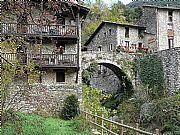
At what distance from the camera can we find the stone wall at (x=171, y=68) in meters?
23.3

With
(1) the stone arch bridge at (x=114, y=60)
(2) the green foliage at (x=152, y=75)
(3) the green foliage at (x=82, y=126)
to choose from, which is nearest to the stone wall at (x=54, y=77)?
(1) the stone arch bridge at (x=114, y=60)

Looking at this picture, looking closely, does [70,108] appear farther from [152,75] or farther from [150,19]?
[150,19]

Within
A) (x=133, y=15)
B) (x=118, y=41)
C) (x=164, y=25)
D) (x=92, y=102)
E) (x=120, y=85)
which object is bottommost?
(x=92, y=102)

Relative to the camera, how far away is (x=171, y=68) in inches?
934

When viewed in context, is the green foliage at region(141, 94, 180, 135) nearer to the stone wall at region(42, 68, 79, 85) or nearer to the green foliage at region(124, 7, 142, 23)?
the stone wall at region(42, 68, 79, 85)

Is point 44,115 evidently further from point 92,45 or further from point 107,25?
point 92,45

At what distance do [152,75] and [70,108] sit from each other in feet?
25.5

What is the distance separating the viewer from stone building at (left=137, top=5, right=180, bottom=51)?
31369 millimetres

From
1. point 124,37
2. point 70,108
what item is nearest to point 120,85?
point 124,37

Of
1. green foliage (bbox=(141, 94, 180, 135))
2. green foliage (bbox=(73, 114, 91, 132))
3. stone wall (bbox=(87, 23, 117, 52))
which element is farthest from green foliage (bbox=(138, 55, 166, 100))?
green foliage (bbox=(73, 114, 91, 132))

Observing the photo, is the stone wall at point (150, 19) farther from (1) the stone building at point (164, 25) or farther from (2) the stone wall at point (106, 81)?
(2) the stone wall at point (106, 81)

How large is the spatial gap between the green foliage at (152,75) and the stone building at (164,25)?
6286 millimetres

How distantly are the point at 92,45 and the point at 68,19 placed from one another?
14.3 meters

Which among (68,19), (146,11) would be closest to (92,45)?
(146,11)
